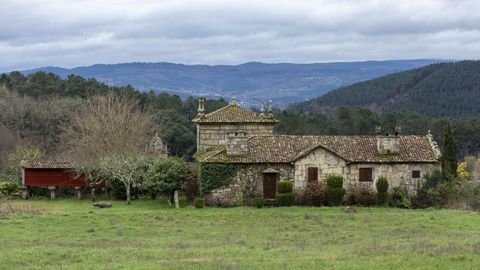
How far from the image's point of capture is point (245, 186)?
129 feet

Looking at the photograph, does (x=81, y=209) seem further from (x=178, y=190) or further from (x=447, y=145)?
(x=447, y=145)

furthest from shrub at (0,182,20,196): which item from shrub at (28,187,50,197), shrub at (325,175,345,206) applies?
shrub at (325,175,345,206)

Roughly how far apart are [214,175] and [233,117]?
6864 mm

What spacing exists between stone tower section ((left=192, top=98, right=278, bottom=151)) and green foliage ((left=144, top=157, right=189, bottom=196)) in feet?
18.9

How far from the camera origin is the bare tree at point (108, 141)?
139 feet

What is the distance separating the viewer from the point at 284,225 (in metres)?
30.7

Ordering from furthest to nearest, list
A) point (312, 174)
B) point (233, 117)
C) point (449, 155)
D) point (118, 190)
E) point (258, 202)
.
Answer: point (449, 155), point (233, 117), point (118, 190), point (312, 174), point (258, 202)

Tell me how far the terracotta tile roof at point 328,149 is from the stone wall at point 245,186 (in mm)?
489

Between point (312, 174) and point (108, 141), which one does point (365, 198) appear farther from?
point (108, 141)

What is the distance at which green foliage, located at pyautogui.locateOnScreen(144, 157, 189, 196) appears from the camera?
38469 millimetres

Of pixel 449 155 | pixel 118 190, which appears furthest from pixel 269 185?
pixel 449 155

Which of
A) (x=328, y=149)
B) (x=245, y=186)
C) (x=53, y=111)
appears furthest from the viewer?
(x=53, y=111)

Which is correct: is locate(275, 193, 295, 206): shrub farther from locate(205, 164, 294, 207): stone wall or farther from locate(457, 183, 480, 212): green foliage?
locate(457, 183, 480, 212): green foliage

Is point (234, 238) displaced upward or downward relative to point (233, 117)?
downward
